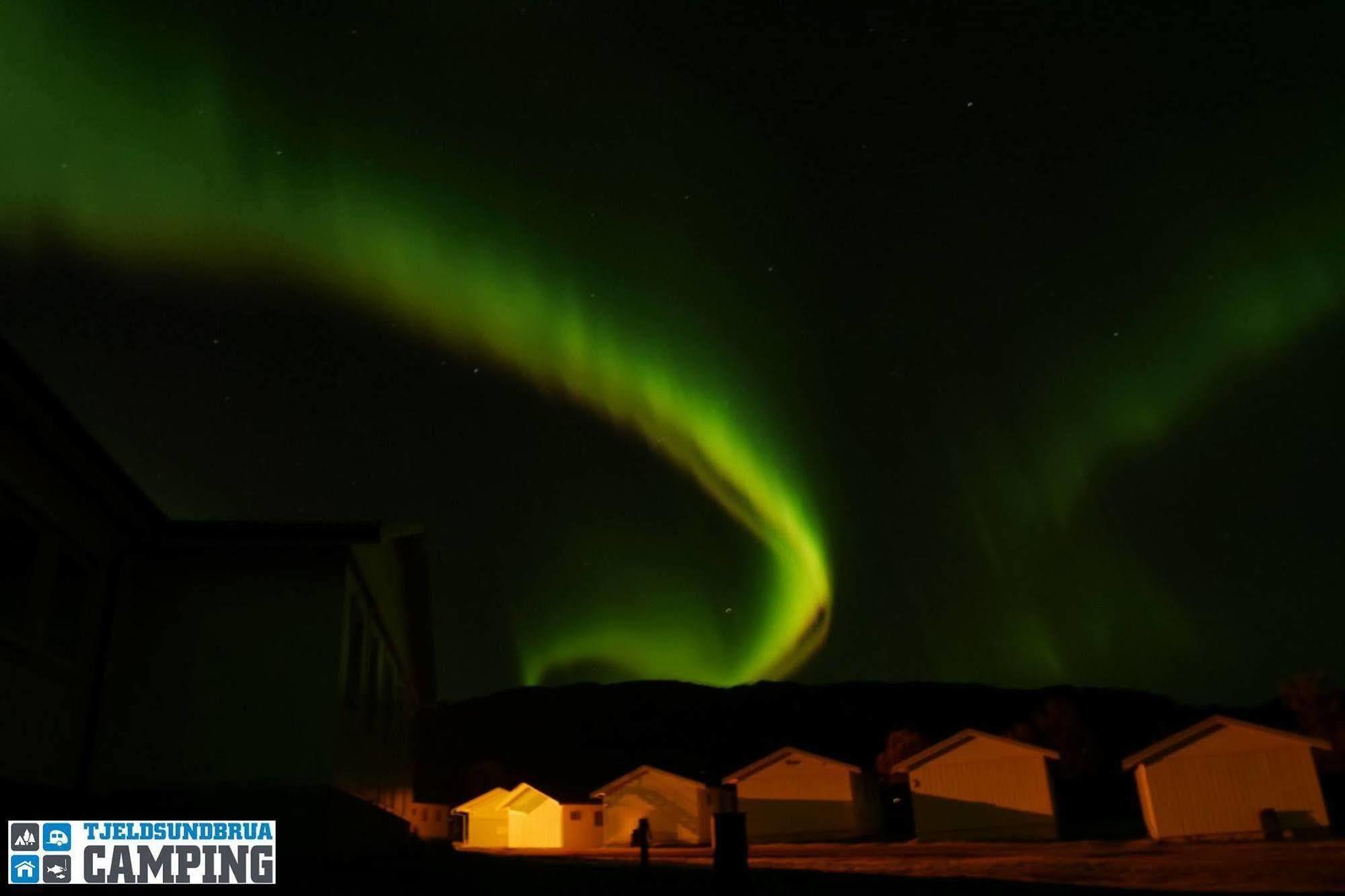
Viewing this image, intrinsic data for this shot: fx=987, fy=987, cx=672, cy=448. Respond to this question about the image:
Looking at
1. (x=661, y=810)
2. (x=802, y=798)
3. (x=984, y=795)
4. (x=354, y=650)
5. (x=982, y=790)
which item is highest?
(x=354, y=650)

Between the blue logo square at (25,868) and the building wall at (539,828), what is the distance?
48995 millimetres

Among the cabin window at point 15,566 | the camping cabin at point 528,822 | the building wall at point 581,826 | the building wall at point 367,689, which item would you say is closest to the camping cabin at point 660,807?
the building wall at point 581,826

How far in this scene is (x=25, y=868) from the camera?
8.45 meters

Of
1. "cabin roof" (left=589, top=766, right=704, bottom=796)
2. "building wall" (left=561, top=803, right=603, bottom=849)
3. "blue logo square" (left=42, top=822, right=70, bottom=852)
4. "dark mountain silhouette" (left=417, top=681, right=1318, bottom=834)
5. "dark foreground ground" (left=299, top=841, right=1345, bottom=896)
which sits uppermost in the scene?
"dark mountain silhouette" (left=417, top=681, right=1318, bottom=834)

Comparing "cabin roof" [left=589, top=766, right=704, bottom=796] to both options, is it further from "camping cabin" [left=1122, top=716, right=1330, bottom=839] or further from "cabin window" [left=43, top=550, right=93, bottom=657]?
"cabin window" [left=43, top=550, right=93, bottom=657]

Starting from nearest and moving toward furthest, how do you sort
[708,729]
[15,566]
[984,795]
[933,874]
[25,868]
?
[25,868]
[15,566]
[933,874]
[984,795]
[708,729]

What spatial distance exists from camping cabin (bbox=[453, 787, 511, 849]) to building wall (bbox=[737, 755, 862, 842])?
20.1 meters

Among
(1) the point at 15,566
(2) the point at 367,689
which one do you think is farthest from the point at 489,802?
(1) the point at 15,566

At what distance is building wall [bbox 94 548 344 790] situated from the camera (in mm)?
11203

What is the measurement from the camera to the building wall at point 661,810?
49.7 metres

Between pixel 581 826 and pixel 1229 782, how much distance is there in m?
34.3

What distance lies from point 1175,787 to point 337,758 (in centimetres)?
3259

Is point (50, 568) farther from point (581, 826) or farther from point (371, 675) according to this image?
point (581, 826)

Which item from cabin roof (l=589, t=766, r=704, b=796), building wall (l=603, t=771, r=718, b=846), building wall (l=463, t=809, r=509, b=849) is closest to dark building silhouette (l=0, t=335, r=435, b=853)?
building wall (l=603, t=771, r=718, b=846)
